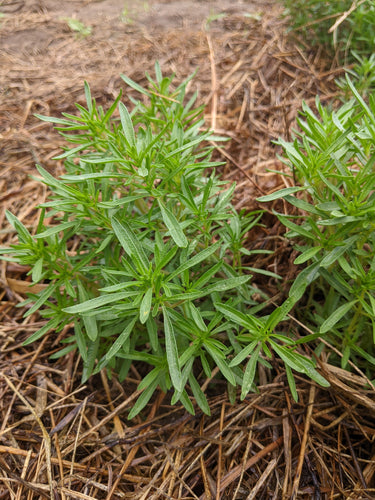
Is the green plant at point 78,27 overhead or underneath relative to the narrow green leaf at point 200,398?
overhead

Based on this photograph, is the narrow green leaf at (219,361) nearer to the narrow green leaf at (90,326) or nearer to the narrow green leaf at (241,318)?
the narrow green leaf at (241,318)

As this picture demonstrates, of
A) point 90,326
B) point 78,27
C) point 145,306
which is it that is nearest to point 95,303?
point 145,306

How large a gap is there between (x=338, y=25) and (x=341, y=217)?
2307mm

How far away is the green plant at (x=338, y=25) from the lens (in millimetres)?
3076

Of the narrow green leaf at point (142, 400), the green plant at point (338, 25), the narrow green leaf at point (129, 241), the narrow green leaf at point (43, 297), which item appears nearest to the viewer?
the narrow green leaf at point (129, 241)

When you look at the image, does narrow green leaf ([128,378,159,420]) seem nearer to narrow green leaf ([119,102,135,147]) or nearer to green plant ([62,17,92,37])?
narrow green leaf ([119,102,135,147])

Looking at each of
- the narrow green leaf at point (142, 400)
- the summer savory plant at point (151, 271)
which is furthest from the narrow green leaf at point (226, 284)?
the narrow green leaf at point (142, 400)

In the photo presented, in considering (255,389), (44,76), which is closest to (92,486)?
(255,389)

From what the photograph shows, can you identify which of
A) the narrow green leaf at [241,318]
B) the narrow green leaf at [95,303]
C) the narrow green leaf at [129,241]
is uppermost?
the narrow green leaf at [129,241]

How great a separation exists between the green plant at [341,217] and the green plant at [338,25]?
1740 millimetres

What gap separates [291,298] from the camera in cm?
160

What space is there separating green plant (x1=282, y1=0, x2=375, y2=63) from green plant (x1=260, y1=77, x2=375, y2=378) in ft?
5.71

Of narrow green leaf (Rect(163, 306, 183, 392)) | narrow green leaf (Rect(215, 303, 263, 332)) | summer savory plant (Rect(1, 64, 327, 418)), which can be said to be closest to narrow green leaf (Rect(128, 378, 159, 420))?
summer savory plant (Rect(1, 64, 327, 418))

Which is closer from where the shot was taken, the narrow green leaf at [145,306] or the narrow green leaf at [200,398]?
the narrow green leaf at [145,306]
